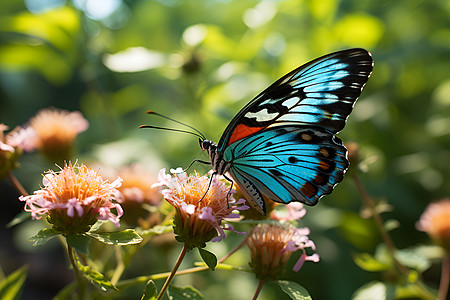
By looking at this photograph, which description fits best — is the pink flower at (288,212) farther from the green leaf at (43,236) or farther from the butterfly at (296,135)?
the green leaf at (43,236)

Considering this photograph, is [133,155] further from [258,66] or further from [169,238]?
[258,66]

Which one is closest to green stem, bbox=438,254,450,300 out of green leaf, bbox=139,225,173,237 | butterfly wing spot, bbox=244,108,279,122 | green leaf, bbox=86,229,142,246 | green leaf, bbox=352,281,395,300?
green leaf, bbox=352,281,395,300

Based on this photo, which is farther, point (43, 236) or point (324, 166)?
point (324, 166)

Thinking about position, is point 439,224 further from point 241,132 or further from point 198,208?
A: point 198,208

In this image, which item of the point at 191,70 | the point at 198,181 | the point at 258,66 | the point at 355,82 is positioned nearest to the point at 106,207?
the point at 198,181

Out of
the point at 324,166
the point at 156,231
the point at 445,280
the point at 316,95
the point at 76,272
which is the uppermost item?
the point at 316,95

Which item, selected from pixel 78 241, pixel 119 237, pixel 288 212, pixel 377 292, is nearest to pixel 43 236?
pixel 78 241

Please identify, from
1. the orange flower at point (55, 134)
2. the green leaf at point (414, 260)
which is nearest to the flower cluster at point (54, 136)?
the orange flower at point (55, 134)
